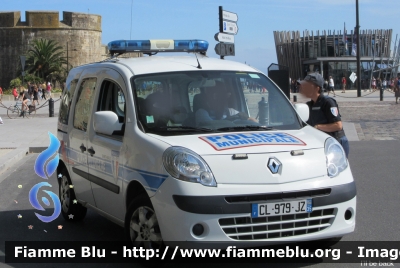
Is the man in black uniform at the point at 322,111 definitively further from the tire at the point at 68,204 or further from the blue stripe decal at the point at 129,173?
the tire at the point at 68,204

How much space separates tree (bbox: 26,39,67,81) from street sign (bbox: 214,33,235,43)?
63.6 m

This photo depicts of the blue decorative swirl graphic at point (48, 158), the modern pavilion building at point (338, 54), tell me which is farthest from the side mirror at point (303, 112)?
the modern pavilion building at point (338, 54)

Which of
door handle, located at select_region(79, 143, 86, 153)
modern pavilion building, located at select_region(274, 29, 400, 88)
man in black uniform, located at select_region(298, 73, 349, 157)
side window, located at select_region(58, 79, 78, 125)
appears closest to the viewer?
door handle, located at select_region(79, 143, 86, 153)

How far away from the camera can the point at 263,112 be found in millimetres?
6008

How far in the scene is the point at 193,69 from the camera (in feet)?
20.1

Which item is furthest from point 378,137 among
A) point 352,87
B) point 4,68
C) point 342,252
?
point 4,68

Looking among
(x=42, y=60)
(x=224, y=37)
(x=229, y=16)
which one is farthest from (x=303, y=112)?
(x=42, y=60)

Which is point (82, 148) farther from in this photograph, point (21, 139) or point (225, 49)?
point (21, 139)

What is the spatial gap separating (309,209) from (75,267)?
199 centimetres

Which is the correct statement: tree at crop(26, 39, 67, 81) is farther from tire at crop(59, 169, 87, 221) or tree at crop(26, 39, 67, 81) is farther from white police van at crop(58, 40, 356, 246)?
white police van at crop(58, 40, 356, 246)

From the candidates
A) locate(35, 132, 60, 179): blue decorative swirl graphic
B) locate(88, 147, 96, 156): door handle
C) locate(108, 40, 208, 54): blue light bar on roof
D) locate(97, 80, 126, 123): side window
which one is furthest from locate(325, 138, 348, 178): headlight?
locate(35, 132, 60, 179): blue decorative swirl graphic

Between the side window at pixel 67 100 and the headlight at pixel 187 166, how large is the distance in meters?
2.68

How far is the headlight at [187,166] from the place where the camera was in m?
4.82

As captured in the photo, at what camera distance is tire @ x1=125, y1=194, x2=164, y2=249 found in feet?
16.6
